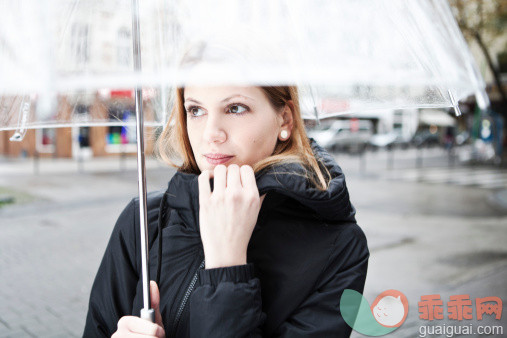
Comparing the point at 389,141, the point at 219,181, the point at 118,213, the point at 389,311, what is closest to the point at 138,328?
the point at 219,181

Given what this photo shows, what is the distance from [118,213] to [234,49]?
8.21 meters

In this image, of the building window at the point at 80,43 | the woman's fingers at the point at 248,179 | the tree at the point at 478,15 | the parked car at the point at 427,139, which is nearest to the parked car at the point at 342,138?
the parked car at the point at 427,139

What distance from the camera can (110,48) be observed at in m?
1.33

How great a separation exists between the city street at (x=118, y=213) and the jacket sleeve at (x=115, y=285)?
33 cm

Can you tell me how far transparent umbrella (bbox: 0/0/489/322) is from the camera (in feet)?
3.79

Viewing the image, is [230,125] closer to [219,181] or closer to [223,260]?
[219,181]

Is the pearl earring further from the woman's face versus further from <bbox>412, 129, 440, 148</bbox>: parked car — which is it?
<bbox>412, 129, 440, 148</bbox>: parked car

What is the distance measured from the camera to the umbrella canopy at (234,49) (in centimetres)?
115

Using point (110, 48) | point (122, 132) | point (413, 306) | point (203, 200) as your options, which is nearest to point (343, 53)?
point (203, 200)

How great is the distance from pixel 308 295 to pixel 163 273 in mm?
439

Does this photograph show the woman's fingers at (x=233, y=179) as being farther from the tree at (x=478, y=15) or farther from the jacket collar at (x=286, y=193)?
the tree at (x=478, y=15)

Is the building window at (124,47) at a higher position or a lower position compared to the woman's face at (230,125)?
higher

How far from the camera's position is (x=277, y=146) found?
149cm

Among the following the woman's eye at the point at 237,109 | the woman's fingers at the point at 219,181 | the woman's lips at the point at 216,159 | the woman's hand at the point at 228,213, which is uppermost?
the woman's eye at the point at 237,109
